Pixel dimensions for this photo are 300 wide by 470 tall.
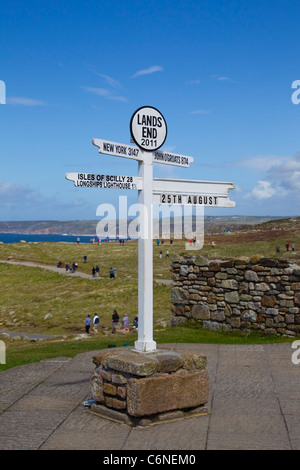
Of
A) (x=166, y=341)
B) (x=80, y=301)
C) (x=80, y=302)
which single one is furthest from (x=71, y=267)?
(x=166, y=341)

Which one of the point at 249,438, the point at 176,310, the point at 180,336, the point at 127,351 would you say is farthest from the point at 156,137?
the point at 176,310

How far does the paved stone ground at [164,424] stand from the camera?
18.9ft

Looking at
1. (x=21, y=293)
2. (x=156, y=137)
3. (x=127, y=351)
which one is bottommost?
(x=21, y=293)

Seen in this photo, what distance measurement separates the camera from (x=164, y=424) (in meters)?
6.34

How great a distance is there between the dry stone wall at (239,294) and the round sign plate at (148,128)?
7.14m

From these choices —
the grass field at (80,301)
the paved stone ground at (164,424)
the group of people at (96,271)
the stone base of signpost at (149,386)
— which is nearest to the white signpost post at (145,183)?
the stone base of signpost at (149,386)

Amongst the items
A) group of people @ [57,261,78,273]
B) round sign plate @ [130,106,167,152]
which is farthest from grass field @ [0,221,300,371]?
round sign plate @ [130,106,167,152]

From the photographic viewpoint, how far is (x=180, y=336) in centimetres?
1327

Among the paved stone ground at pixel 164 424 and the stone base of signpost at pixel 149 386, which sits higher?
the stone base of signpost at pixel 149 386

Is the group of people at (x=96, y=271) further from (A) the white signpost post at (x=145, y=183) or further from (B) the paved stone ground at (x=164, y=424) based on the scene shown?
(A) the white signpost post at (x=145, y=183)

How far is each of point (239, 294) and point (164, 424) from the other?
308 inches

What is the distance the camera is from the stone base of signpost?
6.17 metres
